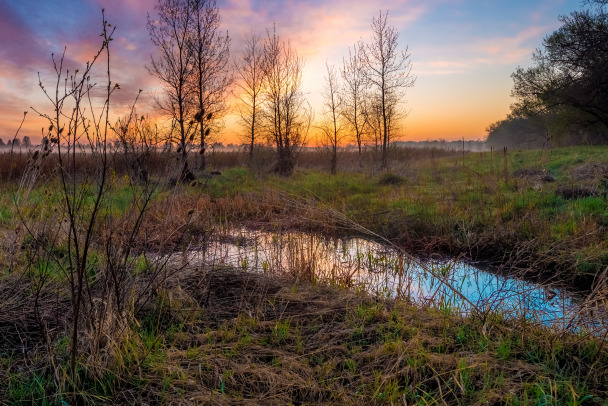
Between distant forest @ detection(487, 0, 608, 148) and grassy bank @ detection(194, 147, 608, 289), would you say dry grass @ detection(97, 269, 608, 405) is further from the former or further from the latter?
distant forest @ detection(487, 0, 608, 148)

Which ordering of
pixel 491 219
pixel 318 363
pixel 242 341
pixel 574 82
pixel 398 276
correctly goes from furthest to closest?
1. pixel 574 82
2. pixel 491 219
3. pixel 398 276
4. pixel 242 341
5. pixel 318 363

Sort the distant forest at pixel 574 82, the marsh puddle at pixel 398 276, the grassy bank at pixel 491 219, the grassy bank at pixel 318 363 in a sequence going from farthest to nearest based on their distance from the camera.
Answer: the distant forest at pixel 574 82 → the grassy bank at pixel 491 219 → the marsh puddle at pixel 398 276 → the grassy bank at pixel 318 363

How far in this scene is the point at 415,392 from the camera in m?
2.27

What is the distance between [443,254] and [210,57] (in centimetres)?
1512

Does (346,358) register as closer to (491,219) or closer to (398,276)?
(398,276)

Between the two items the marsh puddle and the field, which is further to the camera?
the marsh puddle

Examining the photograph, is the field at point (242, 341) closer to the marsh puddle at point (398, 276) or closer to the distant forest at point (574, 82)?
the marsh puddle at point (398, 276)

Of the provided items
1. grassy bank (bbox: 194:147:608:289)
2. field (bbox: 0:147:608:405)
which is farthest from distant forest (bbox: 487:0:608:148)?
field (bbox: 0:147:608:405)

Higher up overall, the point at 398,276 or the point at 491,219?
the point at 491,219

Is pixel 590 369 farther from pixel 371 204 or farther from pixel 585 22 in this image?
pixel 585 22

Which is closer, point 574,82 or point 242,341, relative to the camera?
point 242,341

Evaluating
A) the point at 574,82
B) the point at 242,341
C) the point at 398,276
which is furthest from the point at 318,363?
the point at 574,82

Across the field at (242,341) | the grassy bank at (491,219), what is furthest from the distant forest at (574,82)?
the field at (242,341)

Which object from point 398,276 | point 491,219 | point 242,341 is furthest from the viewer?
point 491,219
